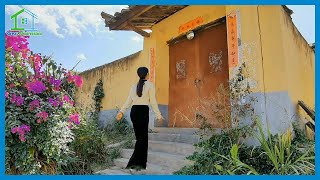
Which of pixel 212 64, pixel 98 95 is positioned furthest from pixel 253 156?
pixel 98 95

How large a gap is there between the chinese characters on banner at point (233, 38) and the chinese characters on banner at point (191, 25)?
1.25m

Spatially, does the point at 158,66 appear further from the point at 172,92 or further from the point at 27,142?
the point at 27,142

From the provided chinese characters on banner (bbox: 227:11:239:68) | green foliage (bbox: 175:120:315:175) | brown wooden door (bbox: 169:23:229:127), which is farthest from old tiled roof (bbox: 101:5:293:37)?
green foliage (bbox: 175:120:315:175)

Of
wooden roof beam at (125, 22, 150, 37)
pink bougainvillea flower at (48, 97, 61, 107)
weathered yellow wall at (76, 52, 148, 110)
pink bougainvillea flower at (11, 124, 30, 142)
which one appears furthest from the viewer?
weathered yellow wall at (76, 52, 148, 110)

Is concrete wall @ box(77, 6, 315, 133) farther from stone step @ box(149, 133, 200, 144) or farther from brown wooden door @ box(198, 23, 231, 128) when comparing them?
stone step @ box(149, 133, 200, 144)

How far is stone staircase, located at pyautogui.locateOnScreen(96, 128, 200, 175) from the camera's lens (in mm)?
4504

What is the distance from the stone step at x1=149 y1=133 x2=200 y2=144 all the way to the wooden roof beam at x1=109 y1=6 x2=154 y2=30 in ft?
8.47

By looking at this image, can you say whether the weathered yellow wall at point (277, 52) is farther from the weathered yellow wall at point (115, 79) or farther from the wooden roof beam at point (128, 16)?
the weathered yellow wall at point (115, 79)

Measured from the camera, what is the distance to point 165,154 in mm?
4910

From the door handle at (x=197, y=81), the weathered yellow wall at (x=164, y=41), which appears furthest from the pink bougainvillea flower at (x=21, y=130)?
the weathered yellow wall at (x=164, y=41)

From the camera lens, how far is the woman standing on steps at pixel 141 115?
4.36 m

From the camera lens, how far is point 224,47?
19.3 ft

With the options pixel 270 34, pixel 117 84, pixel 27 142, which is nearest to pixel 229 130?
pixel 270 34

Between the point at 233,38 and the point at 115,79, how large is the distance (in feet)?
15.9
